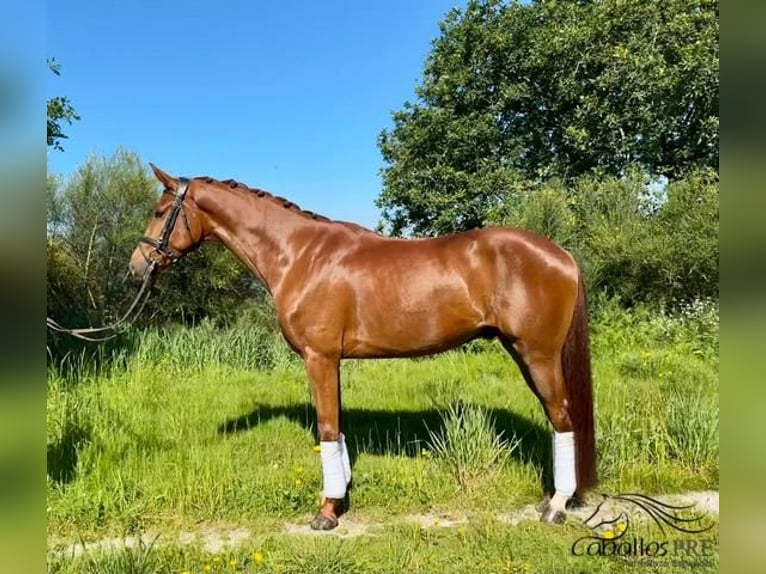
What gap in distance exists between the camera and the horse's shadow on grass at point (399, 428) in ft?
13.6

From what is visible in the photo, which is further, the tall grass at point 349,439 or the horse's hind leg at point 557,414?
the tall grass at point 349,439

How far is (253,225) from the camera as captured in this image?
3.75 meters

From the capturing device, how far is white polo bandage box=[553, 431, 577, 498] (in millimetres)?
3314

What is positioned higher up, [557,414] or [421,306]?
[421,306]

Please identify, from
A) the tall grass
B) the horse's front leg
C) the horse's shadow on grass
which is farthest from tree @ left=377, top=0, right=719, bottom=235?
the horse's front leg

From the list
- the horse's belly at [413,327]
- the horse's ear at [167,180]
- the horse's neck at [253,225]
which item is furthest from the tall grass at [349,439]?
the horse's ear at [167,180]

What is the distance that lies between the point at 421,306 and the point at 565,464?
1.37 m

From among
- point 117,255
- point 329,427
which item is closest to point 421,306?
point 329,427

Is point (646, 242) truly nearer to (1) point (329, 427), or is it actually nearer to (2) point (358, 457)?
(2) point (358, 457)

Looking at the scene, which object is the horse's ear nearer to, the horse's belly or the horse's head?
the horse's head

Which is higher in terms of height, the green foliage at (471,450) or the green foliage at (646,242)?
the green foliage at (646,242)

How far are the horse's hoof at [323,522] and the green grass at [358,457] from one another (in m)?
0.16

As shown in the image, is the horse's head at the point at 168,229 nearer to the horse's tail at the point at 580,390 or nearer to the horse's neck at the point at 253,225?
the horse's neck at the point at 253,225

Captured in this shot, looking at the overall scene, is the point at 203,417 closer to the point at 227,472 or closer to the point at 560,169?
the point at 227,472
